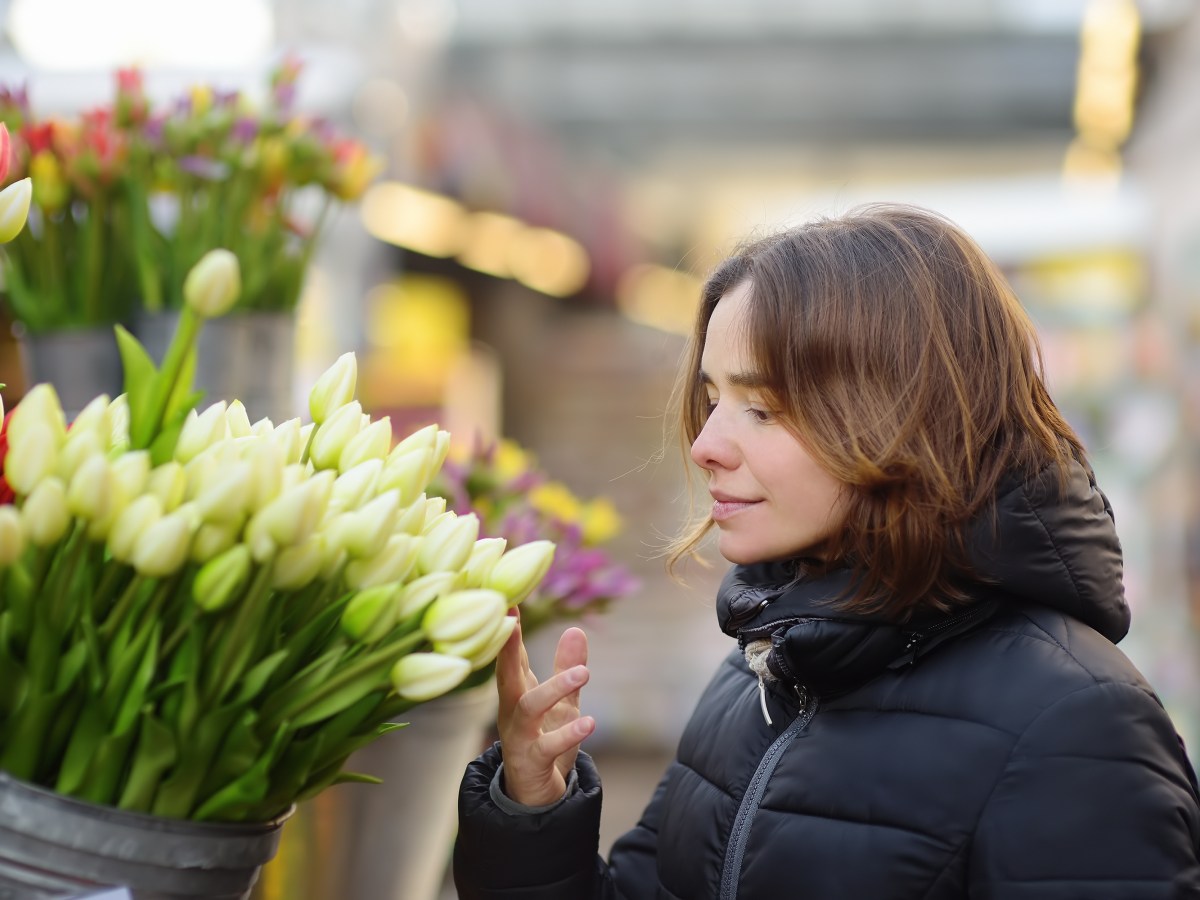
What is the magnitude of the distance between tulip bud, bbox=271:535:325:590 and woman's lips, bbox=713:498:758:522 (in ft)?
1.52

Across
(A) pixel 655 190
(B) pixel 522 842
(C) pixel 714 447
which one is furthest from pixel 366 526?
(A) pixel 655 190

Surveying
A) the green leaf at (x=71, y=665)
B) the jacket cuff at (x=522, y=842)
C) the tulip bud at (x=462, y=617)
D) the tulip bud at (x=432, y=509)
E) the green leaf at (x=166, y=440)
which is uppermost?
the green leaf at (x=166, y=440)

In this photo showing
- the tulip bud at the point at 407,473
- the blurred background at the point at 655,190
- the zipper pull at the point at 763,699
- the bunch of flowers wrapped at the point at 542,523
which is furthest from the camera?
the blurred background at the point at 655,190

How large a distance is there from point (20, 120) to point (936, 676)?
4.09 feet

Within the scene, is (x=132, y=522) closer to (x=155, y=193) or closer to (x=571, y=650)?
(x=571, y=650)

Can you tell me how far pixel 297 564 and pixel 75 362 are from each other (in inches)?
39.5

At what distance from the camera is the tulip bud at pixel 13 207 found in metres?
0.87

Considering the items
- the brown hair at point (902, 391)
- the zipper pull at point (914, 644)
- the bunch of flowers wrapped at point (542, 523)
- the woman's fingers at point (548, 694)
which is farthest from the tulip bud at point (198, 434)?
the bunch of flowers wrapped at point (542, 523)

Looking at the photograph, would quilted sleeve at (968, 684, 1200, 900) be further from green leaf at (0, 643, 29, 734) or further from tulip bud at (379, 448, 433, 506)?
green leaf at (0, 643, 29, 734)

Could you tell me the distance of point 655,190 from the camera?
52.0 feet

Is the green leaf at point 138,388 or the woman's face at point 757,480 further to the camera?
the woman's face at point 757,480

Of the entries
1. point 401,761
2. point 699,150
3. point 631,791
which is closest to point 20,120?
point 401,761

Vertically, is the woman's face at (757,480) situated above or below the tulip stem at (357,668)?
above

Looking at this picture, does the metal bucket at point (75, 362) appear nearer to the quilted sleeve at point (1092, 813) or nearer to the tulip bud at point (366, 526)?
the tulip bud at point (366, 526)
